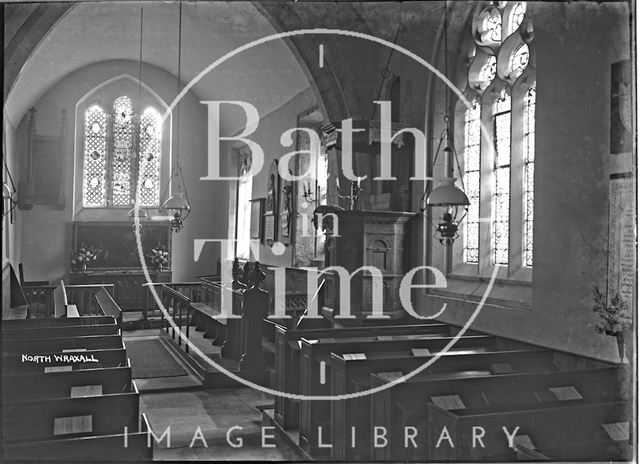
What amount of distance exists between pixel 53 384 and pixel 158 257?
9925 millimetres

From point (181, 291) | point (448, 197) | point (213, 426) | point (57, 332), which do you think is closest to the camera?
point (448, 197)

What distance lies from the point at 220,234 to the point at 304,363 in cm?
920

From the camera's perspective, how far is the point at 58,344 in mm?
4922

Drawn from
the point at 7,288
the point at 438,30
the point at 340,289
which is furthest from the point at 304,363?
the point at 7,288

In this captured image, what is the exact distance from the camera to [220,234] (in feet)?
46.1

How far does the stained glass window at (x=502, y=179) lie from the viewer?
20.7 ft

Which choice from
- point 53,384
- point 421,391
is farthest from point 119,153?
point 421,391

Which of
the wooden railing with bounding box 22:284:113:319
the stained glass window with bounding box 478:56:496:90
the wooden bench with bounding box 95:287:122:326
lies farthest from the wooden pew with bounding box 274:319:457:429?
the wooden railing with bounding box 22:284:113:319

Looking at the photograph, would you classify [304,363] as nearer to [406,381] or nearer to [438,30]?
[406,381]

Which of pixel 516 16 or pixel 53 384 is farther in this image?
pixel 516 16

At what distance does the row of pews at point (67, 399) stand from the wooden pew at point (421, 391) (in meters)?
1.49

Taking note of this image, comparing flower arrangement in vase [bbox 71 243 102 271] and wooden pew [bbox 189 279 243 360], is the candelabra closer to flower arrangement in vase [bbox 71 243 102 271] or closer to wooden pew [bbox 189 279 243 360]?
wooden pew [bbox 189 279 243 360]

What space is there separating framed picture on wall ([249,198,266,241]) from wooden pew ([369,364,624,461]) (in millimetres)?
8037

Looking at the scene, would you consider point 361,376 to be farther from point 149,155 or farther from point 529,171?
point 149,155
